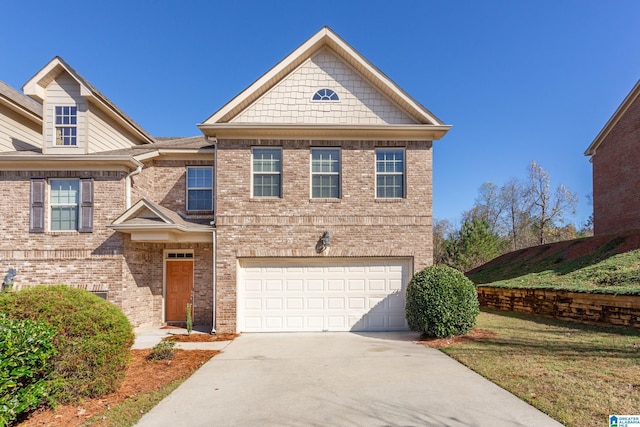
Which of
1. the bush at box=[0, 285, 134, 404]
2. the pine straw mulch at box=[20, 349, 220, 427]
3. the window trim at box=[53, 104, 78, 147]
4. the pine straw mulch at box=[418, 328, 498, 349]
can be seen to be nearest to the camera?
the pine straw mulch at box=[20, 349, 220, 427]

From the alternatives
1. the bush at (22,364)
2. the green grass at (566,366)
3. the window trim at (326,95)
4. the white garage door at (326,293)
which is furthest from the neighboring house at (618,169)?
the bush at (22,364)

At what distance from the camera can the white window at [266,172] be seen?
1087 centimetres

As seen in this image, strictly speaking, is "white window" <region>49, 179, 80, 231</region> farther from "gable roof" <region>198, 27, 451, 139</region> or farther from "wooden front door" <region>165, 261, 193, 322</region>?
"gable roof" <region>198, 27, 451, 139</region>

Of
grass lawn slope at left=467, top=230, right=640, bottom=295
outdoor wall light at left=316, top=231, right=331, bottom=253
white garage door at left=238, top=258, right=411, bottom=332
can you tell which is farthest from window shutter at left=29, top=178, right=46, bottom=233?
grass lawn slope at left=467, top=230, right=640, bottom=295

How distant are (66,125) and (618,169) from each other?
25.2m

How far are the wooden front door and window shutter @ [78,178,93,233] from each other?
2655mm

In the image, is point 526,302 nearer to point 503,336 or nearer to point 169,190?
point 503,336

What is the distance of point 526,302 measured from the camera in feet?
44.4

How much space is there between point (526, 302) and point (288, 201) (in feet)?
32.1

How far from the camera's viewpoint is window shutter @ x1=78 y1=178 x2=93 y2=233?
35.2 ft

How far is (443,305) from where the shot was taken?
9266mm

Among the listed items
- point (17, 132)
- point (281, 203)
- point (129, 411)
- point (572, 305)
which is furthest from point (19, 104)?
point (572, 305)

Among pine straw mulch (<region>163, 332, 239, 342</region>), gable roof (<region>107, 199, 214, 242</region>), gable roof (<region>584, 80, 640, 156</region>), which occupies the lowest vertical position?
pine straw mulch (<region>163, 332, 239, 342</region>)

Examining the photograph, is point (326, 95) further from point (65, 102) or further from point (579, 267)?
point (579, 267)
